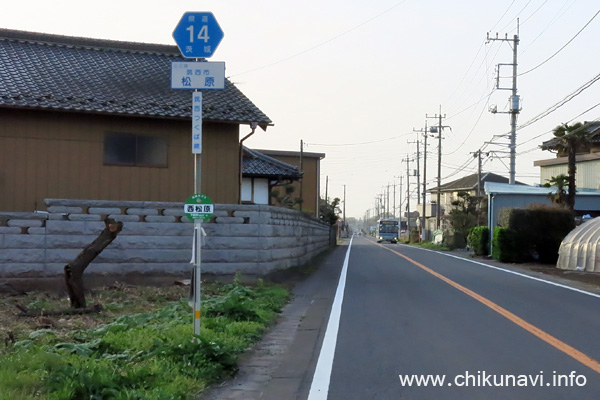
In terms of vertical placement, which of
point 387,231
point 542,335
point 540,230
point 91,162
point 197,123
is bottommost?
point 542,335

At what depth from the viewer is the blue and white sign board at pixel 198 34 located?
8.69 meters

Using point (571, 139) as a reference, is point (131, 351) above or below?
below

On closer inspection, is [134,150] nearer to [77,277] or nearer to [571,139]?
[77,277]

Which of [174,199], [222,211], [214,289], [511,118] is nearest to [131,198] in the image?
[174,199]

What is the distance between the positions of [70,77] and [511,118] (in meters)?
35.6

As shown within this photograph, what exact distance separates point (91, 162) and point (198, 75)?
10.7 metres

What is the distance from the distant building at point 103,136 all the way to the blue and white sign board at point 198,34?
971 cm

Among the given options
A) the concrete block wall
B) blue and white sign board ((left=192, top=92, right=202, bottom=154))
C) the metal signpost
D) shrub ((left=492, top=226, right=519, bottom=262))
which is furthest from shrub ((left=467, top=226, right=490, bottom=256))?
blue and white sign board ((left=192, top=92, right=202, bottom=154))

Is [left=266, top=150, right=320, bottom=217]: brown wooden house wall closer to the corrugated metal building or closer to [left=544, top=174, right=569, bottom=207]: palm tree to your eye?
the corrugated metal building

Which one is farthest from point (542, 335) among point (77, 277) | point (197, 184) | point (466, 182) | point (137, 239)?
point (466, 182)

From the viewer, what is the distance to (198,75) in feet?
28.9

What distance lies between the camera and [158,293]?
14180 millimetres

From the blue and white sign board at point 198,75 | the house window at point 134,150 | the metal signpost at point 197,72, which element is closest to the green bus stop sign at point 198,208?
the metal signpost at point 197,72

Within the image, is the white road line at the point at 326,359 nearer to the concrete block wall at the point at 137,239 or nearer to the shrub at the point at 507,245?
the concrete block wall at the point at 137,239
